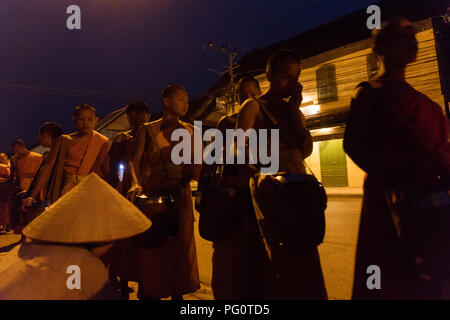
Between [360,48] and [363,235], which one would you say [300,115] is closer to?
[363,235]

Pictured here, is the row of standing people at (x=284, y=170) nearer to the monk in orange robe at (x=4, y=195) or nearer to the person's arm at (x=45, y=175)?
the person's arm at (x=45, y=175)

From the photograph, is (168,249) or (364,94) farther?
(168,249)

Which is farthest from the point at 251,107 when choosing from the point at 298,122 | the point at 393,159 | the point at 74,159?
the point at 74,159

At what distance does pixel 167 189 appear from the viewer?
8.38 ft

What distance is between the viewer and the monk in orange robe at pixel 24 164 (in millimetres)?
5727

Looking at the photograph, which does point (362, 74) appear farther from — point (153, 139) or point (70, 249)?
point (70, 249)

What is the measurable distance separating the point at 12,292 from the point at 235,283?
1.23 meters

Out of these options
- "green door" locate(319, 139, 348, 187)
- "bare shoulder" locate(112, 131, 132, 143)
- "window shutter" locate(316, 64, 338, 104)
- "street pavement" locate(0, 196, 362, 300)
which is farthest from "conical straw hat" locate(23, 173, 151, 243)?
"window shutter" locate(316, 64, 338, 104)

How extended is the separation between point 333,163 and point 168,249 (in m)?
15.2

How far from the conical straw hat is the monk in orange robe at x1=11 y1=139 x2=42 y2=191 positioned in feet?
17.1

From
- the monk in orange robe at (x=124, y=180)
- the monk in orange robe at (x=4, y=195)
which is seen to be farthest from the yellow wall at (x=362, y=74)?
the monk in orange robe at (x=4, y=195)

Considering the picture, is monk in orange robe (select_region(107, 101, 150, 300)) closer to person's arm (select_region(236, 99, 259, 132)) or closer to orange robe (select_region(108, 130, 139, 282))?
orange robe (select_region(108, 130, 139, 282))

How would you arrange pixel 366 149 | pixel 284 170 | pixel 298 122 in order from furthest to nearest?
pixel 298 122
pixel 284 170
pixel 366 149
